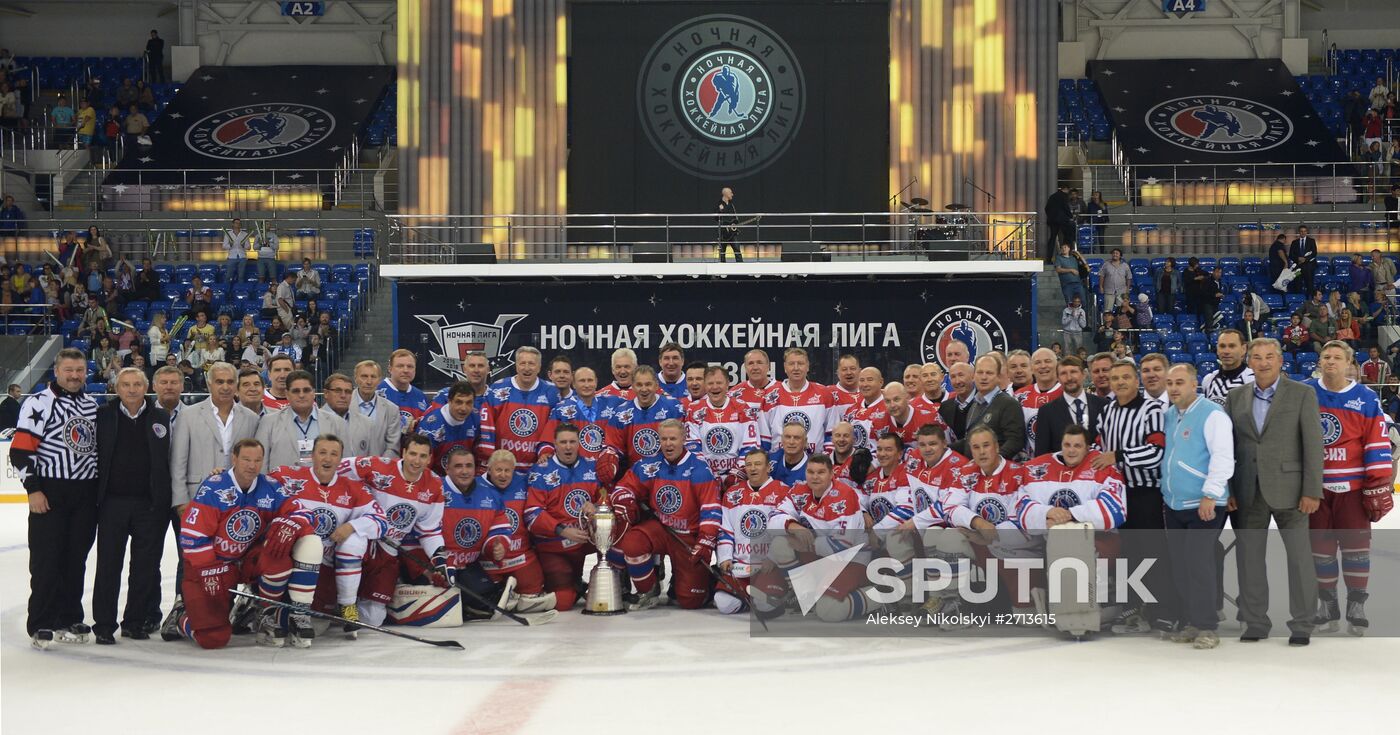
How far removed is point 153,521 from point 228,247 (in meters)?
14.9

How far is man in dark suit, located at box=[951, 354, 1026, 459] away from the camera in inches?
367

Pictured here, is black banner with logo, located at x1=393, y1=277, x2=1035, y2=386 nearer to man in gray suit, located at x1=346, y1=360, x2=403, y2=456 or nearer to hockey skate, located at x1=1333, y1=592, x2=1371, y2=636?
man in gray suit, located at x1=346, y1=360, x2=403, y2=456

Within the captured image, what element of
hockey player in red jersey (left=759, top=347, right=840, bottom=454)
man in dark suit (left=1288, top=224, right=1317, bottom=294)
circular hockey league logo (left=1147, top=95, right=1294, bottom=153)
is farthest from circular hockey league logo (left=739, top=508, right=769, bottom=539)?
circular hockey league logo (left=1147, top=95, right=1294, bottom=153)

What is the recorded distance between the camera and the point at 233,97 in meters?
28.7

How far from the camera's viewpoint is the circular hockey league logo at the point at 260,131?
89.1 feet

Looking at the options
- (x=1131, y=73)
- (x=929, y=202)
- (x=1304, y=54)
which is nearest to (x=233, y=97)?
(x=929, y=202)

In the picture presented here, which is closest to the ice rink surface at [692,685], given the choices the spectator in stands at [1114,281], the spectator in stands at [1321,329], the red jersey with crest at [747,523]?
the red jersey with crest at [747,523]

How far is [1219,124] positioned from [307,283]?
16.2 m

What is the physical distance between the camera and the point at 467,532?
9.17 m

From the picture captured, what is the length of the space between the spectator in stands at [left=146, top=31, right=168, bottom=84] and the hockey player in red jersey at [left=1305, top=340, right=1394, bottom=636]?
2655cm

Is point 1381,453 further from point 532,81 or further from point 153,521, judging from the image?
point 532,81

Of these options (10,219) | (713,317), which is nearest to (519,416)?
(713,317)

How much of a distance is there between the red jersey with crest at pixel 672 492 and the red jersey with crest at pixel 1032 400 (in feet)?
6.75

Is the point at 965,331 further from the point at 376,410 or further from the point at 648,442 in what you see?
the point at 376,410
